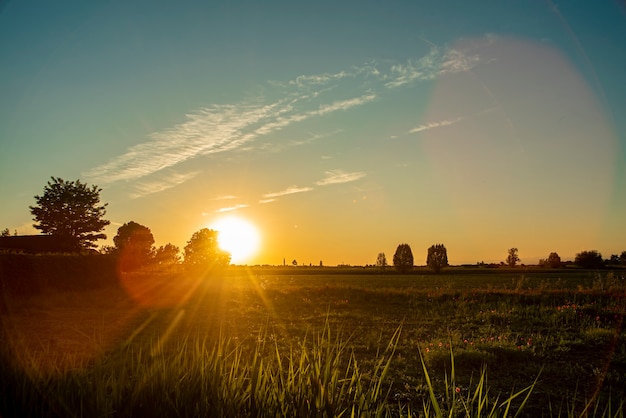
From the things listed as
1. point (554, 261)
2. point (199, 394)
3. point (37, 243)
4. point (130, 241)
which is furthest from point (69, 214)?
point (554, 261)

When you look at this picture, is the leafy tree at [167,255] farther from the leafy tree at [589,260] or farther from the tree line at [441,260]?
the leafy tree at [589,260]

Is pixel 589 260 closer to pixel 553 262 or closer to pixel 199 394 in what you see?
pixel 553 262

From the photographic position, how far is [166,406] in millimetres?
3652

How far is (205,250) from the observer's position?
360 feet

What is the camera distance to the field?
141 inches

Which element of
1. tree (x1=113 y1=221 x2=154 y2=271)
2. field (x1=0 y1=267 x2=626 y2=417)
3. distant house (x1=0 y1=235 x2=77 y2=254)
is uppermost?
tree (x1=113 y1=221 x2=154 y2=271)

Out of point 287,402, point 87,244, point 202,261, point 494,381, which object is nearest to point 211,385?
point 287,402

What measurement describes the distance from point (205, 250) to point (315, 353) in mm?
109314

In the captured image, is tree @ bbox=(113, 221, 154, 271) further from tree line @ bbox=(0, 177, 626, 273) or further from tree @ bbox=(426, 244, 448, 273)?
tree @ bbox=(426, 244, 448, 273)

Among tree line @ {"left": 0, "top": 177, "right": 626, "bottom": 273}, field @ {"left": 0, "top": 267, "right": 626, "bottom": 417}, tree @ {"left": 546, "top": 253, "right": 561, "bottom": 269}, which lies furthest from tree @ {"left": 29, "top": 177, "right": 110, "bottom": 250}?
tree @ {"left": 546, "top": 253, "right": 561, "bottom": 269}

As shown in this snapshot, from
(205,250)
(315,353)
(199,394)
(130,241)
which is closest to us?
(315,353)

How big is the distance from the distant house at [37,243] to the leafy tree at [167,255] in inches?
1367

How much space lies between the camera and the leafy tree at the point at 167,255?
80137mm

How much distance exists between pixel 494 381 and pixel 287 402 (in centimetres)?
645
